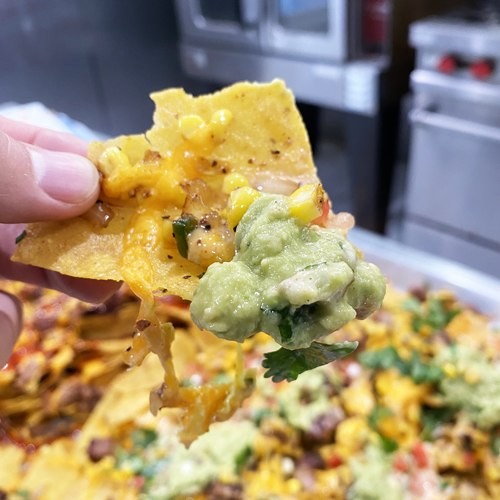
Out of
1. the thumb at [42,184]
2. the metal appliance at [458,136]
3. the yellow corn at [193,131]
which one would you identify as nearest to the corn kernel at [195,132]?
the yellow corn at [193,131]

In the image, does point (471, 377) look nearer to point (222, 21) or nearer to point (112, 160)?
point (112, 160)

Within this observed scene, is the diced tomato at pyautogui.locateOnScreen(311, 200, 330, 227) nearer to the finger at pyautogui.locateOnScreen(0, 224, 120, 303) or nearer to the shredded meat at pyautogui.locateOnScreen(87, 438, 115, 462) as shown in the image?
→ the finger at pyautogui.locateOnScreen(0, 224, 120, 303)

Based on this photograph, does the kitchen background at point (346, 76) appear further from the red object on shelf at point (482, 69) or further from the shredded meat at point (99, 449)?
the shredded meat at point (99, 449)

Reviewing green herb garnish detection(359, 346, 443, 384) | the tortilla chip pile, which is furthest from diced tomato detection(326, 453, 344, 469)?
green herb garnish detection(359, 346, 443, 384)

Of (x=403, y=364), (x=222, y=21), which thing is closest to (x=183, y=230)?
(x=403, y=364)

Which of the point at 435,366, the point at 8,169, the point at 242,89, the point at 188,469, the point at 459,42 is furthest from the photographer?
the point at 459,42

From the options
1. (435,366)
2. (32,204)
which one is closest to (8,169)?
(32,204)

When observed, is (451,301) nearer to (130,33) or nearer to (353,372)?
(353,372)
